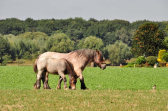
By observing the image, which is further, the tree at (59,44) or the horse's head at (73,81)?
the tree at (59,44)

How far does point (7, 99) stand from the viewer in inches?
531

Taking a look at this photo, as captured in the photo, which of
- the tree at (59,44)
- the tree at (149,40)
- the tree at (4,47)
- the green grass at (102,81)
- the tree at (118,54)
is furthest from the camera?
the tree at (118,54)

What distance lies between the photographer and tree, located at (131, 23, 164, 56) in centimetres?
8450

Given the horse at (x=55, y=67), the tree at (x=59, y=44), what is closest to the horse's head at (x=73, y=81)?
the horse at (x=55, y=67)

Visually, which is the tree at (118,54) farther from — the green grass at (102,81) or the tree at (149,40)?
the green grass at (102,81)

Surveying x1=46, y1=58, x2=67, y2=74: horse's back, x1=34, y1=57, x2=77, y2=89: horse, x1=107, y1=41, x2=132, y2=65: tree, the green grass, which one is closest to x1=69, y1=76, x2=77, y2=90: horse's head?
x1=34, y1=57, x2=77, y2=89: horse

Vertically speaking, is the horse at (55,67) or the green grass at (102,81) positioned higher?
the horse at (55,67)

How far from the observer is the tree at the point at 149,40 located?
84.5m

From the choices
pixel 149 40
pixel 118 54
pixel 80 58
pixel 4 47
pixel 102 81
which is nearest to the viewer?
pixel 80 58

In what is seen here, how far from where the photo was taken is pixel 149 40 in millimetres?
84062

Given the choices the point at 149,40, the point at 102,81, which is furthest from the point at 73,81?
the point at 149,40

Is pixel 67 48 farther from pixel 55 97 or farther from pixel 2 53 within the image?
pixel 55 97

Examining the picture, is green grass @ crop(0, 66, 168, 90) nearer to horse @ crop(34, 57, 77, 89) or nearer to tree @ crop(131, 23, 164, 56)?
horse @ crop(34, 57, 77, 89)

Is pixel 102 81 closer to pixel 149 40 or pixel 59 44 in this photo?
pixel 149 40
